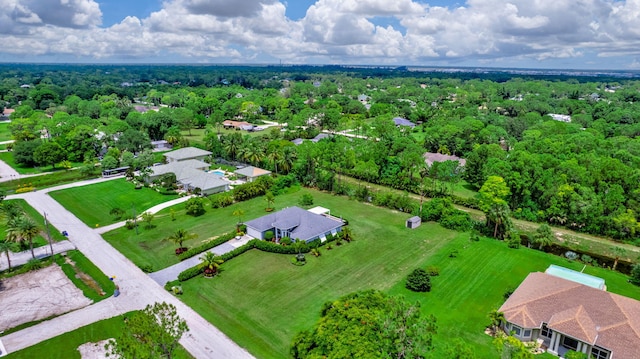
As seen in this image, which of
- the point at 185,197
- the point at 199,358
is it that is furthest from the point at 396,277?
the point at 185,197

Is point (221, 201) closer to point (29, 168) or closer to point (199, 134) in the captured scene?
point (29, 168)

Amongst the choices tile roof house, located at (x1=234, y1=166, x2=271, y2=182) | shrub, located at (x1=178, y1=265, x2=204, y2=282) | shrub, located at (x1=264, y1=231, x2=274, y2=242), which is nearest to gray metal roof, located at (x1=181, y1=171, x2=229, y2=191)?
tile roof house, located at (x1=234, y1=166, x2=271, y2=182)

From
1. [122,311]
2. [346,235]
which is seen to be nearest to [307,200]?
[346,235]

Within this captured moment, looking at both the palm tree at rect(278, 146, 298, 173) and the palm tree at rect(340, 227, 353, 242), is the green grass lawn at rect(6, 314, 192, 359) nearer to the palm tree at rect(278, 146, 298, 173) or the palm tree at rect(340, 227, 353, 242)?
the palm tree at rect(340, 227, 353, 242)

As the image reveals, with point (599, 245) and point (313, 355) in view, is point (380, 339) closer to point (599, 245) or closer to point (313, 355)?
point (313, 355)

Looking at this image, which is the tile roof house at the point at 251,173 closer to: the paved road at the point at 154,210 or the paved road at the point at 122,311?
the paved road at the point at 154,210

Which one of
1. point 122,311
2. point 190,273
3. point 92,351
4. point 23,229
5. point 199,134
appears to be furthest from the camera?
point 199,134

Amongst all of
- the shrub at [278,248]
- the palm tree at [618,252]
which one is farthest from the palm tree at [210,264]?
the palm tree at [618,252]
